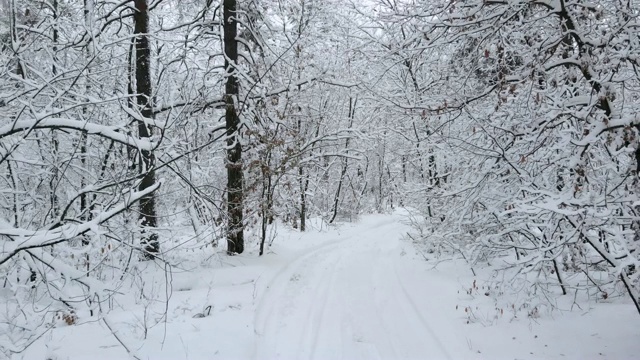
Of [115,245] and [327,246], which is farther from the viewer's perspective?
[327,246]

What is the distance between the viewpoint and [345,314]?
273 inches

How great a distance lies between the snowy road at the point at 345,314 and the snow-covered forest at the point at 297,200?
5 centimetres

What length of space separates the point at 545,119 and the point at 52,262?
225 inches

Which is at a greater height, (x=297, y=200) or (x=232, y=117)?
(x=232, y=117)

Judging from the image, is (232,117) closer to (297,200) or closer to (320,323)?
(297,200)

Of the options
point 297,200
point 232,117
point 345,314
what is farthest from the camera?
point 297,200

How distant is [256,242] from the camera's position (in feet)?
38.9

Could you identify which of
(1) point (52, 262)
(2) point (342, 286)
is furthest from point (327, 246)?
(1) point (52, 262)

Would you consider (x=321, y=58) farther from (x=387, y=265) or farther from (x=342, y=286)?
(x=342, y=286)

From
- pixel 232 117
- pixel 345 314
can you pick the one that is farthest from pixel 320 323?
pixel 232 117

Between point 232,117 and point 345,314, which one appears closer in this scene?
point 345,314

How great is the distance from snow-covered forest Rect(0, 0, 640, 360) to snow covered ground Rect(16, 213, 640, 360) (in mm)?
42

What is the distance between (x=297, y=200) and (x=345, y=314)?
4.90 m

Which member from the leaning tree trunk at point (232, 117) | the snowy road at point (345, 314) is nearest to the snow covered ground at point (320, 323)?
the snowy road at point (345, 314)
